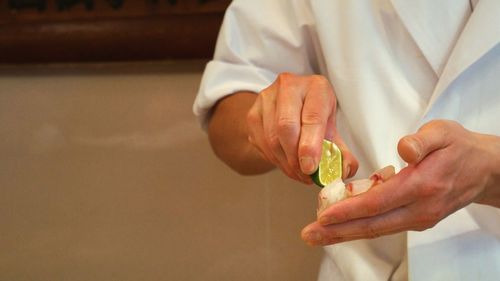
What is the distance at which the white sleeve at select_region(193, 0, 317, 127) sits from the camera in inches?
30.3

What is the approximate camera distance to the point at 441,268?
0.62 m

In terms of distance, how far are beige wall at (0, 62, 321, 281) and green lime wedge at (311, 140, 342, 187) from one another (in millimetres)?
538

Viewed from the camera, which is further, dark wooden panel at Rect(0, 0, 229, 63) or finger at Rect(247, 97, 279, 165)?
dark wooden panel at Rect(0, 0, 229, 63)

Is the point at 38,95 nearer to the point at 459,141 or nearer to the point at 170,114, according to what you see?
the point at 170,114

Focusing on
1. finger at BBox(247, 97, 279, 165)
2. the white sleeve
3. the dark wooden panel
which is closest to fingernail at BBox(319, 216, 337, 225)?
finger at BBox(247, 97, 279, 165)

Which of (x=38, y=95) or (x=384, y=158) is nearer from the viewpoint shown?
(x=384, y=158)

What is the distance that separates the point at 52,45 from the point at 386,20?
1.97 feet

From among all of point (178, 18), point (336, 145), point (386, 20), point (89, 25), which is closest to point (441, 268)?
point (336, 145)

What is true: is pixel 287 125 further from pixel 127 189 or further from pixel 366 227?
pixel 127 189

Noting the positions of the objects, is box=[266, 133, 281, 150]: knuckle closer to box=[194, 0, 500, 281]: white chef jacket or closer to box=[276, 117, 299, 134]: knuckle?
box=[276, 117, 299, 134]: knuckle

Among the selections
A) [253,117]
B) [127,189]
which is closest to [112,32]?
[127,189]

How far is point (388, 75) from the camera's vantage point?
0.68 meters

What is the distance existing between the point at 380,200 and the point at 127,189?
736 millimetres

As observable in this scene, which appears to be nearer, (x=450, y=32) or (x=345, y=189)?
(x=345, y=189)
